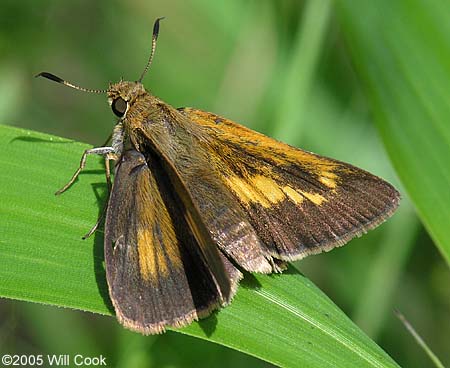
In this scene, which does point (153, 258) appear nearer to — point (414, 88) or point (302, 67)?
point (414, 88)

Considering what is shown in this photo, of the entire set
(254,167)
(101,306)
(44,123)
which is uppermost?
(254,167)

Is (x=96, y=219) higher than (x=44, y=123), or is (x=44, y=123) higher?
(x=96, y=219)

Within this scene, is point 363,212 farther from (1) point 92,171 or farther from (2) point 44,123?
(2) point 44,123

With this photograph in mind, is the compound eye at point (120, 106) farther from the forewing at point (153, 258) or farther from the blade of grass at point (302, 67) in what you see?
the blade of grass at point (302, 67)

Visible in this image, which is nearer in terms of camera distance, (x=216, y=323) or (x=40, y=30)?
(x=216, y=323)

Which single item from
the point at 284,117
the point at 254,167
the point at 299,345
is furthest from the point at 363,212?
the point at 284,117

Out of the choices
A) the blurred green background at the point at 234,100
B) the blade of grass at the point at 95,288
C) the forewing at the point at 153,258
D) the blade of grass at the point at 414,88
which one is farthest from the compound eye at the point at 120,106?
the blade of grass at the point at 414,88

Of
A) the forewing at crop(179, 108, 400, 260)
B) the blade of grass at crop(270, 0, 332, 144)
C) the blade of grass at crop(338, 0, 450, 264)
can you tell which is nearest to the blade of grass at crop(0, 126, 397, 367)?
the forewing at crop(179, 108, 400, 260)
